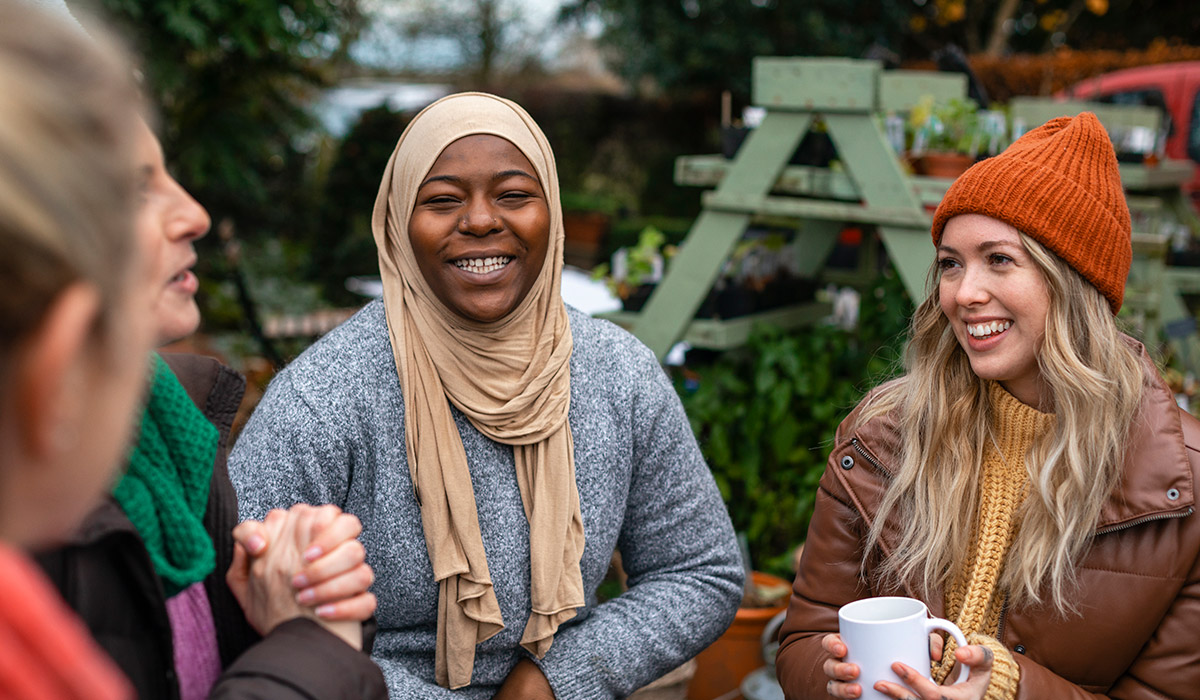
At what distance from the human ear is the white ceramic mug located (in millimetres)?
1220

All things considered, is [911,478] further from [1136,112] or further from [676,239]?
[676,239]

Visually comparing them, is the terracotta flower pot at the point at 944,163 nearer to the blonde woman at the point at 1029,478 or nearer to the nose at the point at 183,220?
the blonde woman at the point at 1029,478

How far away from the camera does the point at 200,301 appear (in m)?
7.88

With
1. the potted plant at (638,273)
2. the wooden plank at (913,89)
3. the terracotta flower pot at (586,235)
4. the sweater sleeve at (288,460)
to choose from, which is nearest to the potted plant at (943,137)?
the wooden plank at (913,89)

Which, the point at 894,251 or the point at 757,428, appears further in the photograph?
the point at 757,428

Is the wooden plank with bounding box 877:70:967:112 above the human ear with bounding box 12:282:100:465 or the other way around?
above

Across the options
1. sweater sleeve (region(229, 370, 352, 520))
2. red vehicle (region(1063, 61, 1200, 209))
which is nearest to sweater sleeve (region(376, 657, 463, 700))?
sweater sleeve (region(229, 370, 352, 520))

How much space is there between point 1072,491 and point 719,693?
6.10 feet

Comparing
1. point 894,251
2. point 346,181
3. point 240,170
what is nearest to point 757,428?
point 894,251

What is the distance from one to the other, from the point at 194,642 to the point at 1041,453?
149 cm

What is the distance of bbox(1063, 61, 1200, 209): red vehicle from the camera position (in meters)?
8.44

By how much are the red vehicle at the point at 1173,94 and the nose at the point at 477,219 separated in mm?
7530

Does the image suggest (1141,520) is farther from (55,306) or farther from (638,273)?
(638,273)

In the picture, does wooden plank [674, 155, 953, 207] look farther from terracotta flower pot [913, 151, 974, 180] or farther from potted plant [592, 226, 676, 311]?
potted plant [592, 226, 676, 311]
